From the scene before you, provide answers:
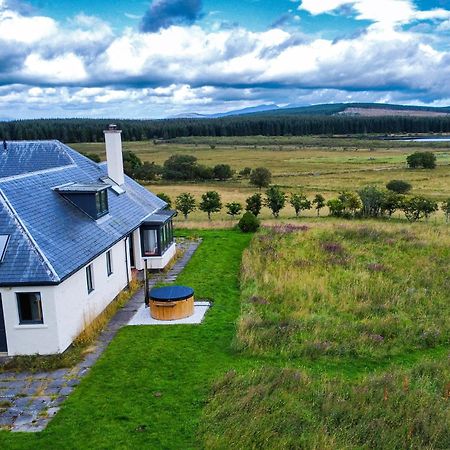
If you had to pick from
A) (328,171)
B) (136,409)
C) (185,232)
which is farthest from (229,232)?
(328,171)

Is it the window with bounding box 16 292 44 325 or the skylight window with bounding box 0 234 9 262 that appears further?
the skylight window with bounding box 0 234 9 262

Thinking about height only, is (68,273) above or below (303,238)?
above

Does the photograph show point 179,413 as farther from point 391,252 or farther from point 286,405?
point 391,252

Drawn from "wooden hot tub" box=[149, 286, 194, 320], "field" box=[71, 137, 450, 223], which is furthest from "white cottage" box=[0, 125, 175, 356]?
"field" box=[71, 137, 450, 223]

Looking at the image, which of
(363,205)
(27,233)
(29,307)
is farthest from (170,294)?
(363,205)

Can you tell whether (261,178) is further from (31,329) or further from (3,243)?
(31,329)

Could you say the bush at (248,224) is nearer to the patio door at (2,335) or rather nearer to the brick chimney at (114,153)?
the brick chimney at (114,153)

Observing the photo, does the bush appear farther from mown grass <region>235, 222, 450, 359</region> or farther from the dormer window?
the dormer window
